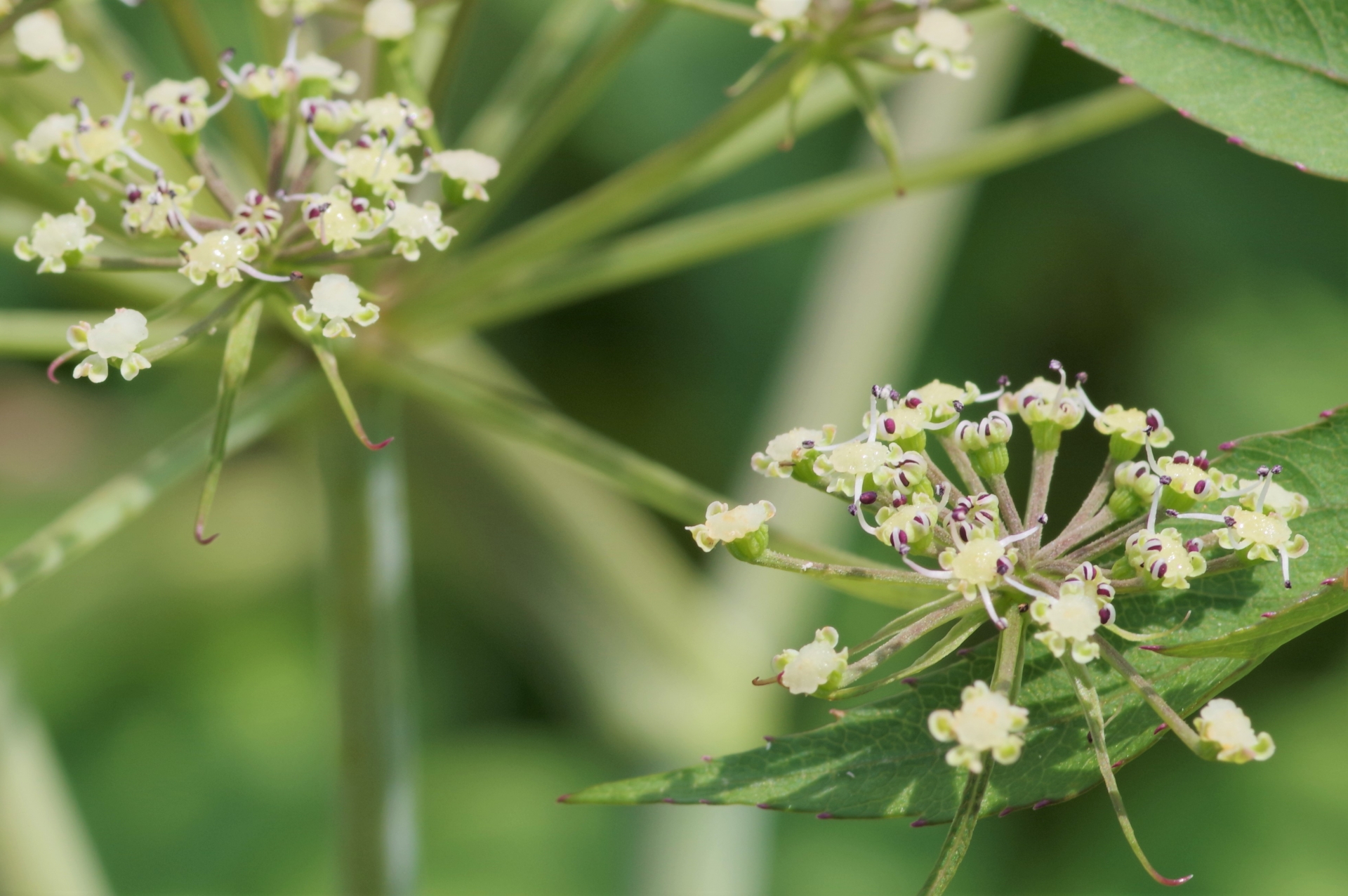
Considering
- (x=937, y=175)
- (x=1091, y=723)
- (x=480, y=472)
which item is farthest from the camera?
(x=480, y=472)

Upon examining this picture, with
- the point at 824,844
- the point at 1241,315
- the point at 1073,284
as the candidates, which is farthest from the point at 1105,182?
the point at 824,844

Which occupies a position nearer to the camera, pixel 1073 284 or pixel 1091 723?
pixel 1091 723

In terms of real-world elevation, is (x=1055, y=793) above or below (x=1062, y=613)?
below

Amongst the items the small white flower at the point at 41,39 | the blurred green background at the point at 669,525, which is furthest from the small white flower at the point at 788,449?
the blurred green background at the point at 669,525

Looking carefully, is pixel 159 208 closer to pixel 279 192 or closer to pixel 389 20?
pixel 279 192

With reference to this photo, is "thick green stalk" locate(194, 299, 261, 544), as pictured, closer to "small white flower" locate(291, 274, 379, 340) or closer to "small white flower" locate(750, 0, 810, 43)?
"small white flower" locate(291, 274, 379, 340)

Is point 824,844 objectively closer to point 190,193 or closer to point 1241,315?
point 1241,315
